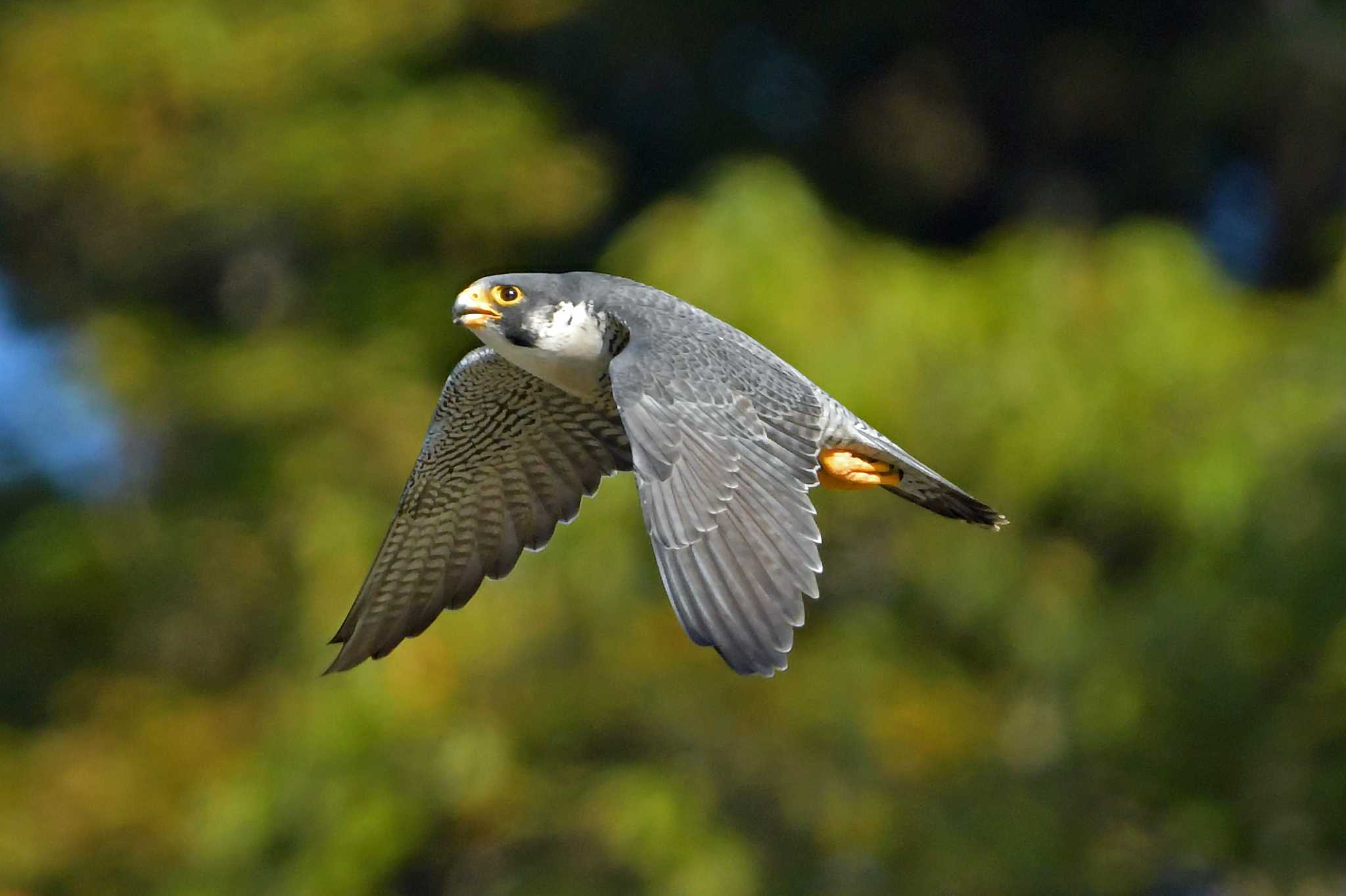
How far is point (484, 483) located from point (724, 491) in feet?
4.28

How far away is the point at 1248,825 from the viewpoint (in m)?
10.9

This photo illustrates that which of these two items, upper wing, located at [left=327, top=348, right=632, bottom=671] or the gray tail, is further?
upper wing, located at [left=327, top=348, right=632, bottom=671]

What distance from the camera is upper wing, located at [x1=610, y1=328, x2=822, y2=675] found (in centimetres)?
Result: 464

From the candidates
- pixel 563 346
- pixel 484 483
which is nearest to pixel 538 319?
pixel 563 346

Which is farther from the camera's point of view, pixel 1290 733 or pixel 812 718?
pixel 812 718

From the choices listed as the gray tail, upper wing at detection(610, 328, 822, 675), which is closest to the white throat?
upper wing at detection(610, 328, 822, 675)

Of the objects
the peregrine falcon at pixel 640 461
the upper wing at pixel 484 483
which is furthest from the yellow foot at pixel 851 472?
the upper wing at pixel 484 483

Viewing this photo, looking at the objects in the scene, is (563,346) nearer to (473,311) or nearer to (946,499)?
(473,311)

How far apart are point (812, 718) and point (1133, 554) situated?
2.48 meters

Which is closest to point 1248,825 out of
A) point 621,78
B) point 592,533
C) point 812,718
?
point 812,718

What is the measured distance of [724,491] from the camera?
490 centimetres

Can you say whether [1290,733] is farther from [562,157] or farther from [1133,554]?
[562,157]

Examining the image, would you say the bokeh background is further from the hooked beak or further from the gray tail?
the hooked beak

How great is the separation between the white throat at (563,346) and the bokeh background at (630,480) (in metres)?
5.49
